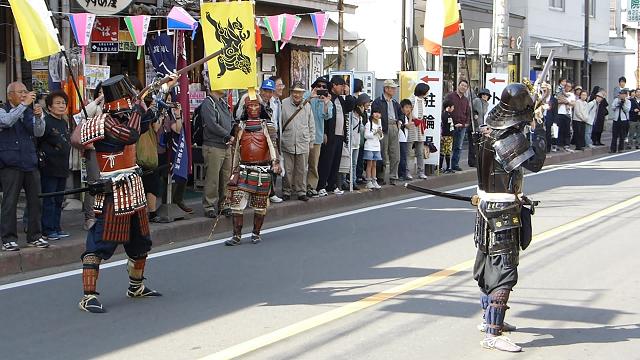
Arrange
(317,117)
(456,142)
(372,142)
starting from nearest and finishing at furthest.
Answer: (317,117) < (372,142) < (456,142)

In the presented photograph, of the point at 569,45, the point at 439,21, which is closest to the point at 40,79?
the point at 439,21

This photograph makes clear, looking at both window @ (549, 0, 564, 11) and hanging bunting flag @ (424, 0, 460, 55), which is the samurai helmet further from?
window @ (549, 0, 564, 11)

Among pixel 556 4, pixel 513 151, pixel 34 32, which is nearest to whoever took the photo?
pixel 513 151

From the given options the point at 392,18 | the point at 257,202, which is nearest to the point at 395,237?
the point at 257,202

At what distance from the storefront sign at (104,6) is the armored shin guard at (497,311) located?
756 cm

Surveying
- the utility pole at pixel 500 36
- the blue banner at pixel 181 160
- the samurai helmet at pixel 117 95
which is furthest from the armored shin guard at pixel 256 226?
the utility pole at pixel 500 36

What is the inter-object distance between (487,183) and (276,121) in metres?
7.44

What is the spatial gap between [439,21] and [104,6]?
6.79 metres

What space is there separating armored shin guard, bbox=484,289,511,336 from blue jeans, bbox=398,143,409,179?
10.4 m

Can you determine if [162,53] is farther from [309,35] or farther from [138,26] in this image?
[309,35]

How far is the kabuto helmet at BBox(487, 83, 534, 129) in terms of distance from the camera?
6.48 meters

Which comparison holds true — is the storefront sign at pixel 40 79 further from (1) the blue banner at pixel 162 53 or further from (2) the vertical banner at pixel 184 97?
(2) the vertical banner at pixel 184 97

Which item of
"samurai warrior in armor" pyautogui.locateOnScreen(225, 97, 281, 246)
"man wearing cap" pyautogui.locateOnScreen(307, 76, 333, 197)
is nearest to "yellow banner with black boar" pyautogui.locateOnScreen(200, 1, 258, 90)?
"samurai warrior in armor" pyautogui.locateOnScreen(225, 97, 281, 246)

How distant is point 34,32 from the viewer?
922cm
